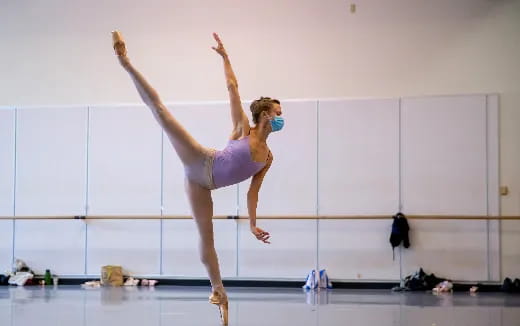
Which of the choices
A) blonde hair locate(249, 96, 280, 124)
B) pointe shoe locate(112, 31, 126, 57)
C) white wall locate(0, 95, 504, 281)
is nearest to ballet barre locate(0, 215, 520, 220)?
white wall locate(0, 95, 504, 281)

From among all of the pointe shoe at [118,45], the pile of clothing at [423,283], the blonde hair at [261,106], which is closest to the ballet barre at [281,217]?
the pile of clothing at [423,283]

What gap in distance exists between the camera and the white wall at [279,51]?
27.4 feet

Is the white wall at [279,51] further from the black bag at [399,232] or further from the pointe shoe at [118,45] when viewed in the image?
the pointe shoe at [118,45]

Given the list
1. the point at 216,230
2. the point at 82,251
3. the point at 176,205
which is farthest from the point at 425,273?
the point at 82,251

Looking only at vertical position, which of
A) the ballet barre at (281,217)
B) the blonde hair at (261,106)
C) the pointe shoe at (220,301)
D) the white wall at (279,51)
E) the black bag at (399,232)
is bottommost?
the pointe shoe at (220,301)

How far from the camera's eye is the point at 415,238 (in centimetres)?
814

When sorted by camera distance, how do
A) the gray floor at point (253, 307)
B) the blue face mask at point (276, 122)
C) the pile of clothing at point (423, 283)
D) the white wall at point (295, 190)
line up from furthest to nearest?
the white wall at point (295, 190)
the pile of clothing at point (423, 283)
the gray floor at point (253, 307)
the blue face mask at point (276, 122)

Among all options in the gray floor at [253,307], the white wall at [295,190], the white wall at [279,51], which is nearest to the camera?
the gray floor at [253,307]

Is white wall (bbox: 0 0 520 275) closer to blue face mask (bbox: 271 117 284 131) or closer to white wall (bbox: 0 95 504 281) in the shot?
white wall (bbox: 0 95 504 281)

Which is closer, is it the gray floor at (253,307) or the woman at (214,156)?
the woman at (214,156)

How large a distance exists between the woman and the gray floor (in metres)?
0.85

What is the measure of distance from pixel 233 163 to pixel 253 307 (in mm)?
2213

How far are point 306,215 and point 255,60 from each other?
2.16 meters

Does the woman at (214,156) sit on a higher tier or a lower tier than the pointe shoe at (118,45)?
lower
